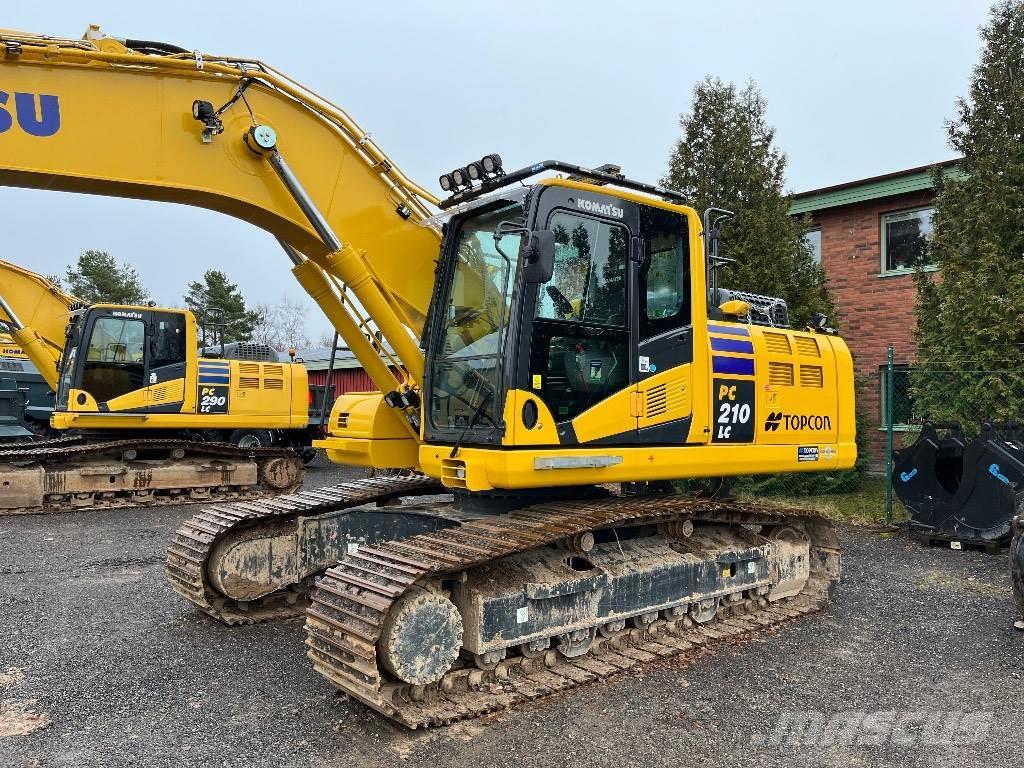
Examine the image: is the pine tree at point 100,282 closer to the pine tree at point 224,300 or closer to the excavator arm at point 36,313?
the pine tree at point 224,300

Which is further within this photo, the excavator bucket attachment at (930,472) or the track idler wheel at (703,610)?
the excavator bucket attachment at (930,472)

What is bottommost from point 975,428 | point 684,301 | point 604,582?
point 604,582

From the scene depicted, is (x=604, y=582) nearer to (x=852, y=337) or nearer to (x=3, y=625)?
(x=3, y=625)

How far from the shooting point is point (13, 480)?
11781mm

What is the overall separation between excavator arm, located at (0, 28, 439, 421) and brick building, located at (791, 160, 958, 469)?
1070 centimetres

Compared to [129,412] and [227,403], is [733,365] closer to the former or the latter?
[129,412]

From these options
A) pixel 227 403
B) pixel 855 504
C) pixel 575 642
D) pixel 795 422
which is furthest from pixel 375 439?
pixel 227 403

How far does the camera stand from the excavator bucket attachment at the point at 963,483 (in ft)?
28.7

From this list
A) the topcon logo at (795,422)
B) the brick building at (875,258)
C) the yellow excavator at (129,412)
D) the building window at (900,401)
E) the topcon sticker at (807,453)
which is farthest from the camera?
the brick building at (875,258)

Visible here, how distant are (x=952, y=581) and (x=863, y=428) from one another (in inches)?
224

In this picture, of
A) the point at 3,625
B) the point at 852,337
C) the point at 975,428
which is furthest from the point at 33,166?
the point at 852,337

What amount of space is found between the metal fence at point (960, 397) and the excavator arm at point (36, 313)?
12818 mm

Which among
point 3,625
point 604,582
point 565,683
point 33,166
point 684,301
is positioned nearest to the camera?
point 33,166

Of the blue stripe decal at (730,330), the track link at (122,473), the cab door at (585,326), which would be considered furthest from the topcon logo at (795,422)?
the track link at (122,473)
